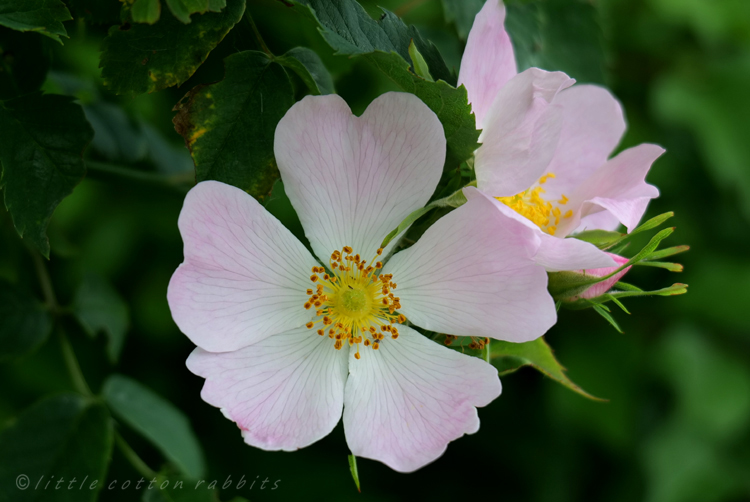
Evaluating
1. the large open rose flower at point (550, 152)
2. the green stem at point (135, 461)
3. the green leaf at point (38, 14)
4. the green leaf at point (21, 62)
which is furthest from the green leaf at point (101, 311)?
the large open rose flower at point (550, 152)

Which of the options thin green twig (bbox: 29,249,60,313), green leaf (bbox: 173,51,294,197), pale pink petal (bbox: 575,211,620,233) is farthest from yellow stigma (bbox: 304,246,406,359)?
thin green twig (bbox: 29,249,60,313)

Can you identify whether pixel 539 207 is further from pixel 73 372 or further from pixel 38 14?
pixel 73 372

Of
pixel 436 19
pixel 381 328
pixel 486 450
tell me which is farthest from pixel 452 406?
pixel 486 450

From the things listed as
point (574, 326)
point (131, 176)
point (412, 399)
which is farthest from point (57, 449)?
point (574, 326)

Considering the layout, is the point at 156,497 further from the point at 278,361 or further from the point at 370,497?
the point at 370,497

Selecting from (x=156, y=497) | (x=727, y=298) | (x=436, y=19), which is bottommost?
(x=727, y=298)
